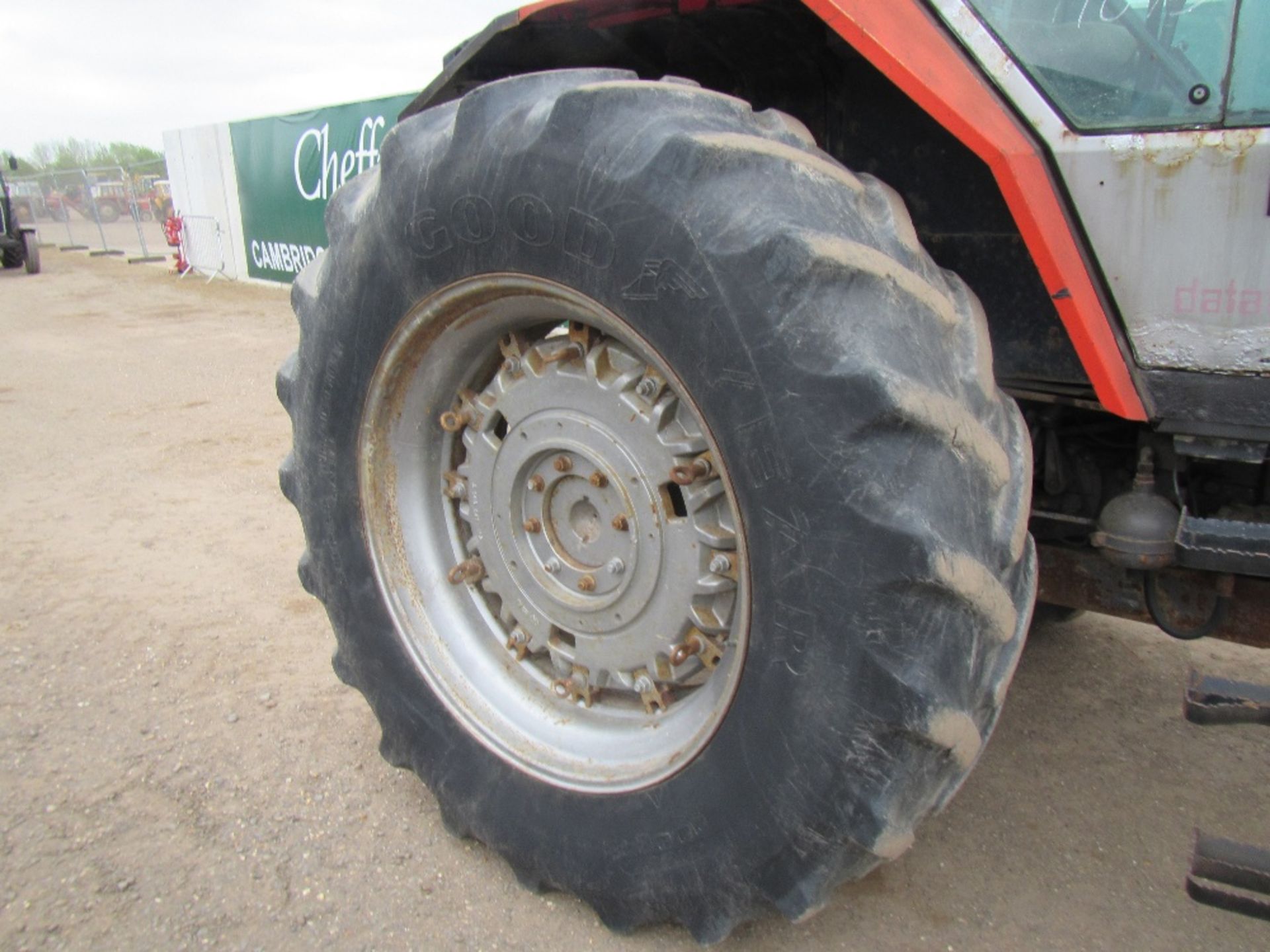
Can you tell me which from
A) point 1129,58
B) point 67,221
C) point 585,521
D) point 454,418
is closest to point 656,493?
point 585,521

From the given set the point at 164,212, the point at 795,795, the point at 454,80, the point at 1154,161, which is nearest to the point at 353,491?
the point at 454,80

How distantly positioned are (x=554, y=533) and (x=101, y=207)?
2636 cm

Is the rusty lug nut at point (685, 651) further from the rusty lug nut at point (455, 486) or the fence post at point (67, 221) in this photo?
the fence post at point (67, 221)

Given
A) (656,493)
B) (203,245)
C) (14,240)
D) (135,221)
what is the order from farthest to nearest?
(135,221), (14,240), (203,245), (656,493)

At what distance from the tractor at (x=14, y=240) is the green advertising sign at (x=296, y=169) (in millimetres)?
4816

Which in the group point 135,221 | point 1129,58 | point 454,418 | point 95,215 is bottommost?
point 95,215

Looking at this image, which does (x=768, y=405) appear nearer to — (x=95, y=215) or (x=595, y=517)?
(x=595, y=517)

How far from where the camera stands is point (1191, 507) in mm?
1942

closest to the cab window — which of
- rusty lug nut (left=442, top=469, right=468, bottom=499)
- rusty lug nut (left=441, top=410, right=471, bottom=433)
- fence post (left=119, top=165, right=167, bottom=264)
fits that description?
rusty lug nut (left=441, top=410, right=471, bottom=433)

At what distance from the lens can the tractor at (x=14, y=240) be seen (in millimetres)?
16609

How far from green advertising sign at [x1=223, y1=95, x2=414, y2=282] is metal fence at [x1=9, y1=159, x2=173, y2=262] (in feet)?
19.9

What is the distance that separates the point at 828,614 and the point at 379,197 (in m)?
1.13

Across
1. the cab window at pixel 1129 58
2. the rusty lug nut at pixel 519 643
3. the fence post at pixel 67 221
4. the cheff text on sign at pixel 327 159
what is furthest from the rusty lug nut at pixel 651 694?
the fence post at pixel 67 221

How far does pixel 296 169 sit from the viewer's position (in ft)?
43.0
